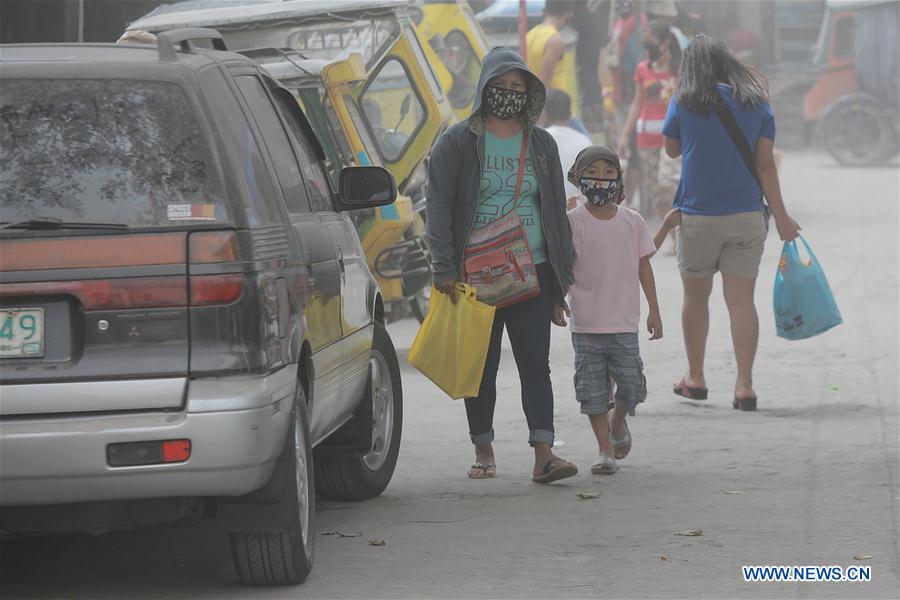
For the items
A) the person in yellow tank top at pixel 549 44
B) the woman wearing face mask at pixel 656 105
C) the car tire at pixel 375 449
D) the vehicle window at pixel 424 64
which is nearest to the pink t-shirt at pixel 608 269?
the car tire at pixel 375 449

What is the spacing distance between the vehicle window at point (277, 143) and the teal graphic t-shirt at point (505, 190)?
1.28 m

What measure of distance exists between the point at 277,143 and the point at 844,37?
24.9m

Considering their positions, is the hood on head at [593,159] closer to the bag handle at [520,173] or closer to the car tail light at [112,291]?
the bag handle at [520,173]

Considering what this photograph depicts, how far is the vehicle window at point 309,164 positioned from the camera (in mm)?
6516

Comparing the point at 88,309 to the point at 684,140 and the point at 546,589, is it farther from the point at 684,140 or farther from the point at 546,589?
the point at 684,140

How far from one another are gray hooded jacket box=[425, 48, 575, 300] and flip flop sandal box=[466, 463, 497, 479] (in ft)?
3.01

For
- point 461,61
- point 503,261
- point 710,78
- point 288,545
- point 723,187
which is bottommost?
point 288,545

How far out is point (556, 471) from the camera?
24.6ft

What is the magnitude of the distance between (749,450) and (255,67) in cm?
334

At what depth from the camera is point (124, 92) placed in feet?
17.1

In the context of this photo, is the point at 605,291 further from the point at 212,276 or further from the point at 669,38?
the point at 669,38

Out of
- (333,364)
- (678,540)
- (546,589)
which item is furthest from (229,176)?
(678,540)

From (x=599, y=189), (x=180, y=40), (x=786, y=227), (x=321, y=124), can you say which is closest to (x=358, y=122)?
(x=321, y=124)

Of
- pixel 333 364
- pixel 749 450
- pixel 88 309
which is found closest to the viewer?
pixel 88 309
